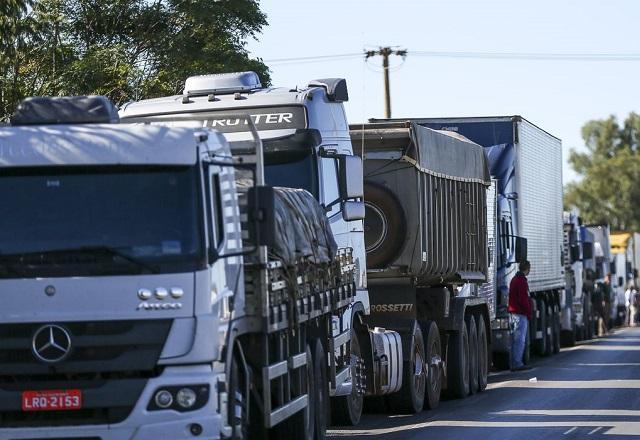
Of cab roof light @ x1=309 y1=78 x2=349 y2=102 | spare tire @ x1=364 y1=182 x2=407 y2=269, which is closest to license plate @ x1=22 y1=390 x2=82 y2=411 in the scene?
cab roof light @ x1=309 y1=78 x2=349 y2=102

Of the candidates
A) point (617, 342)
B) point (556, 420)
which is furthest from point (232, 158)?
point (617, 342)

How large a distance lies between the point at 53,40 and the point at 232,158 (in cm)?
1850

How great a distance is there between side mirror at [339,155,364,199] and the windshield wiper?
17.0 feet

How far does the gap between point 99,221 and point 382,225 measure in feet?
28.9

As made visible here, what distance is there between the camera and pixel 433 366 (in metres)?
20.6

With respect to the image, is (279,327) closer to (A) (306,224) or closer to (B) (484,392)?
(A) (306,224)

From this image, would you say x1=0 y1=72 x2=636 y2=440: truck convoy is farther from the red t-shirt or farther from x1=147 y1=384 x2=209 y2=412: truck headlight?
the red t-shirt

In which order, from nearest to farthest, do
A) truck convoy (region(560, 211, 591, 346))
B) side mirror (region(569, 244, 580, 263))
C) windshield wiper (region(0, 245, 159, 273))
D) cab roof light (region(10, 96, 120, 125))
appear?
windshield wiper (region(0, 245, 159, 273)) < cab roof light (region(10, 96, 120, 125)) < truck convoy (region(560, 211, 591, 346)) < side mirror (region(569, 244, 580, 263))

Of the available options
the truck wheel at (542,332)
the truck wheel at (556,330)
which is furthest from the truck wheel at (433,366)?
the truck wheel at (556,330)

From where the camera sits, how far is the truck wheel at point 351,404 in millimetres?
16984

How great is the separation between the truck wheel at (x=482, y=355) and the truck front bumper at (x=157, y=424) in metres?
12.6

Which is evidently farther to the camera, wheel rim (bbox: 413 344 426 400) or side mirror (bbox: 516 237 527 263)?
side mirror (bbox: 516 237 527 263)

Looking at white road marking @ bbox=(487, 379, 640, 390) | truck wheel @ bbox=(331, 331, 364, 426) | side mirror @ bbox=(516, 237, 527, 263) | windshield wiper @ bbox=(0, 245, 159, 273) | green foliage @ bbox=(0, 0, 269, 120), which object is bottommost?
white road marking @ bbox=(487, 379, 640, 390)

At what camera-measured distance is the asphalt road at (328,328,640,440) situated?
53.8 ft
